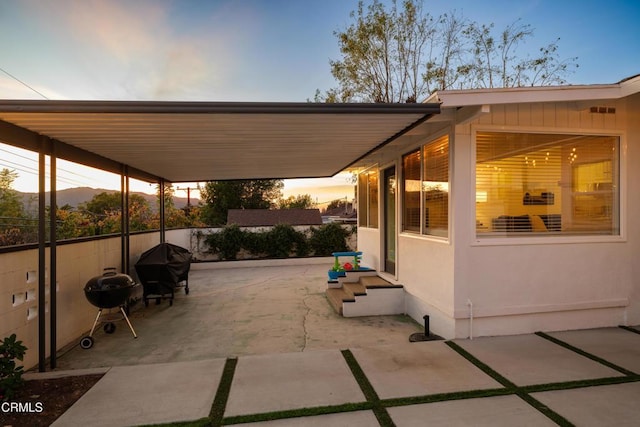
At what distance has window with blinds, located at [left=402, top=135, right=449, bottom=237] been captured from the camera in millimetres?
4277

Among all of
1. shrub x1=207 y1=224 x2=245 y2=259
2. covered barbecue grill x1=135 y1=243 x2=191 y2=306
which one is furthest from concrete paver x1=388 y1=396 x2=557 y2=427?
shrub x1=207 y1=224 x2=245 y2=259

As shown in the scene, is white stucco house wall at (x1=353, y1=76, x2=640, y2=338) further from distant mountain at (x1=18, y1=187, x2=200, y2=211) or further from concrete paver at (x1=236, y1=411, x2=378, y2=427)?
distant mountain at (x1=18, y1=187, x2=200, y2=211)

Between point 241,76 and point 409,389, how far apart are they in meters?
9.38

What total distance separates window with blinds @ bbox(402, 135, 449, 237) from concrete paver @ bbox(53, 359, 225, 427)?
3185 mm

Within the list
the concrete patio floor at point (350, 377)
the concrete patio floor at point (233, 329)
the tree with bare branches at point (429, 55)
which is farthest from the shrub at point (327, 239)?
the concrete patio floor at point (350, 377)

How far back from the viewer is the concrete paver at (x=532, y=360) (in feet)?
9.78

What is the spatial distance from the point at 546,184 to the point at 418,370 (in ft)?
9.60

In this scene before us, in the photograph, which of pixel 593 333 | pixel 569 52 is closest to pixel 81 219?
pixel 593 333

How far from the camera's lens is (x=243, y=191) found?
112 feet

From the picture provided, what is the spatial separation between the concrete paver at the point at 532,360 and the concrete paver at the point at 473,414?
44cm

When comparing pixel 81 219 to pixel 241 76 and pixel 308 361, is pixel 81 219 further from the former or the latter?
pixel 241 76

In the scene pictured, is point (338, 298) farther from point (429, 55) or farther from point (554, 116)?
point (429, 55)

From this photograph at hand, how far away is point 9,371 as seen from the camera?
2781 mm

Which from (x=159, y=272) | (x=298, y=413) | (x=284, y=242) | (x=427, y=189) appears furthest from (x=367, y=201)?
(x=298, y=413)
